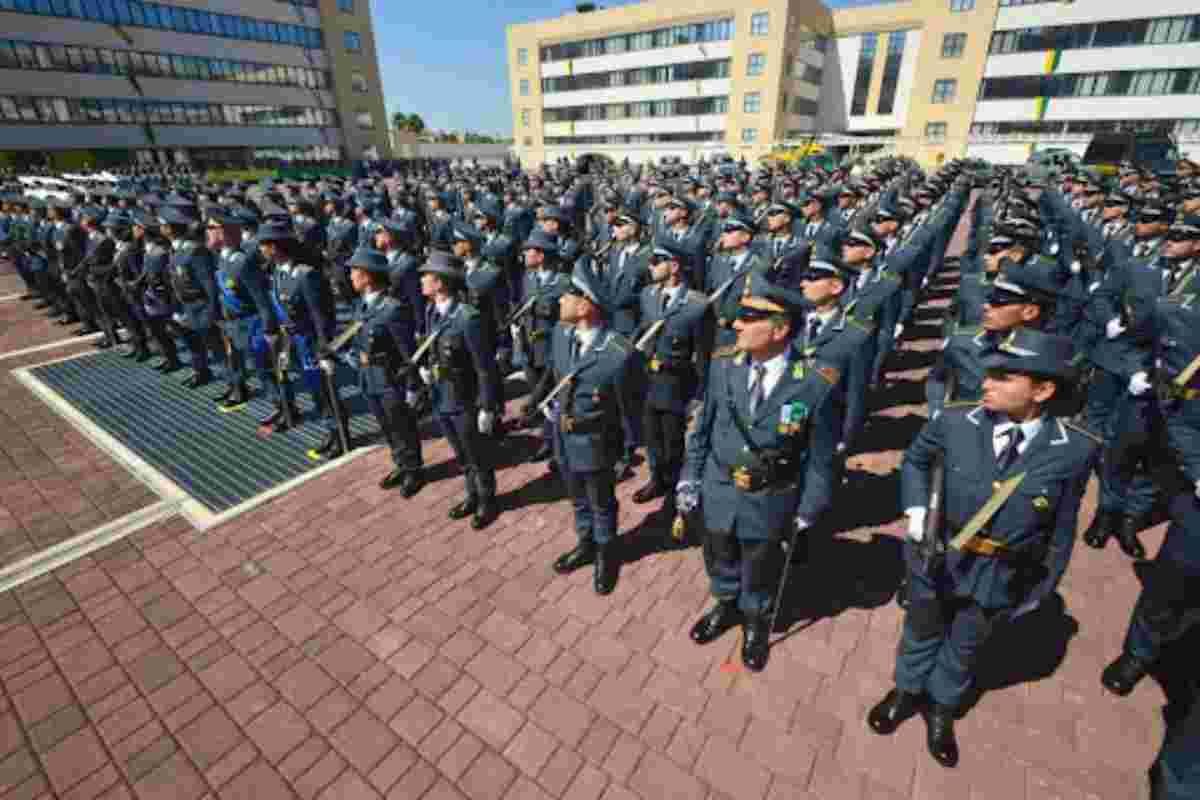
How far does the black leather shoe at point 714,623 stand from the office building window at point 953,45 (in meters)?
62.8

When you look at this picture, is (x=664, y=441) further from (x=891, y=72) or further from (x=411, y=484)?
(x=891, y=72)

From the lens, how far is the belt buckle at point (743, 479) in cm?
342

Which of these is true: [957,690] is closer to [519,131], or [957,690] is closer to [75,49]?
[75,49]

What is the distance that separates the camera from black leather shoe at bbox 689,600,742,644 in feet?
13.4

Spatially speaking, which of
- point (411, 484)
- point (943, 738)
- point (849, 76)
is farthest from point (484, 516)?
point (849, 76)

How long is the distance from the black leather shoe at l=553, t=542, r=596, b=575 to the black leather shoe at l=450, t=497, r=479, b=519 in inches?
48.9

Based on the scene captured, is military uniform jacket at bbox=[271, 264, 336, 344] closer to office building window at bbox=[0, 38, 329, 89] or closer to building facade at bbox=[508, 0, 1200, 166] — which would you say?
office building window at bbox=[0, 38, 329, 89]

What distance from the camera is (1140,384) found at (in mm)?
4746

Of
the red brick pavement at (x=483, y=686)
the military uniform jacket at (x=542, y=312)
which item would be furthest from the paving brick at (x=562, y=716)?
the military uniform jacket at (x=542, y=312)

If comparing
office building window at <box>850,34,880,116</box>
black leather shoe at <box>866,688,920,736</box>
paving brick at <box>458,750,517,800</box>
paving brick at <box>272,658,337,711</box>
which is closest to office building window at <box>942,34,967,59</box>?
office building window at <box>850,34,880,116</box>

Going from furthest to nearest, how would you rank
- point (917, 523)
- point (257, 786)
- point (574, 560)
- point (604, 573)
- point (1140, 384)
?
point (574, 560) → point (1140, 384) → point (604, 573) → point (257, 786) → point (917, 523)

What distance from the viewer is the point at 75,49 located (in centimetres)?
4234

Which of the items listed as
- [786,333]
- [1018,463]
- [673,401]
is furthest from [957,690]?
[673,401]

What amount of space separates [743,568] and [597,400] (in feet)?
5.25
